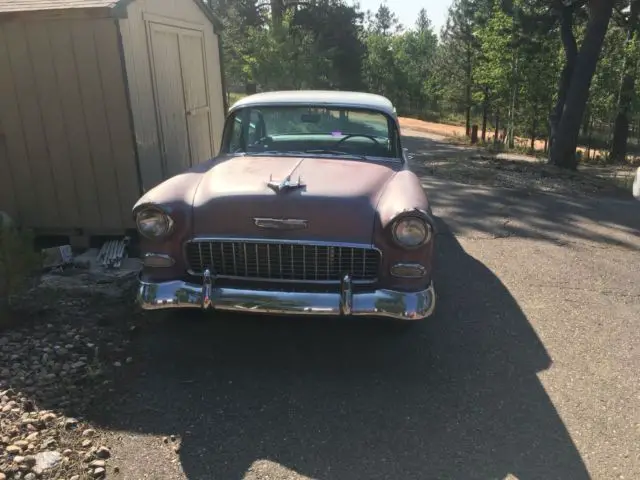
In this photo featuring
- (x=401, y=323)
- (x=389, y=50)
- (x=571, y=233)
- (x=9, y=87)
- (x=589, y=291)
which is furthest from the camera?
(x=389, y=50)

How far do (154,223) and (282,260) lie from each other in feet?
2.73

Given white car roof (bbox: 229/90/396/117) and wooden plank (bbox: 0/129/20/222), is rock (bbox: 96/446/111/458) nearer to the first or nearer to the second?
white car roof (bbox: 229/90/396/117)

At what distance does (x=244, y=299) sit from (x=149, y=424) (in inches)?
33.4

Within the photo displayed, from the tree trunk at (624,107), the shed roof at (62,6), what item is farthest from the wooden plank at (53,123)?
the tree trunk at (624,107)

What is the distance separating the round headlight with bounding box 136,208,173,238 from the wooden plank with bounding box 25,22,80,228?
2359mm

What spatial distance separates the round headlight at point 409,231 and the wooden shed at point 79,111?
3.06 m

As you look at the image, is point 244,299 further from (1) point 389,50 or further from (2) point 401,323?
(1) point 389,50

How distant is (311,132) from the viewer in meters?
4.74

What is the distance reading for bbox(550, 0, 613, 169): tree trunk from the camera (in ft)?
39.1

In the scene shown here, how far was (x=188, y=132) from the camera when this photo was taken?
7027 mm

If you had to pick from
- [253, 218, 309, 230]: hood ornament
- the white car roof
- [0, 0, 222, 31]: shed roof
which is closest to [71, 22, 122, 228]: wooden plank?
[0, 0, 222, 31]: shed roof

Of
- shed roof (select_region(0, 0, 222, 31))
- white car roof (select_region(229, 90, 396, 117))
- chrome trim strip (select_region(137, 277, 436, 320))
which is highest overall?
shed roof (select_region(0, 0, 222, 31))

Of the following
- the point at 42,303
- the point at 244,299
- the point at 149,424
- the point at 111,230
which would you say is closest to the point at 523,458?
the point at 244,299

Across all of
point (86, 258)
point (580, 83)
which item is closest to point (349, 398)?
point (86, 258)
